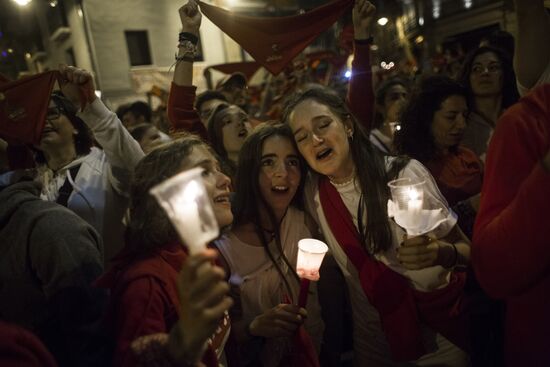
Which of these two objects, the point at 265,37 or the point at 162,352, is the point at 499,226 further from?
the point at 265,37

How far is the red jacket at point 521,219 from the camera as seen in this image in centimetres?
117

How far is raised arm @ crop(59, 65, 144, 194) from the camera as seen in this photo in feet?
8.50

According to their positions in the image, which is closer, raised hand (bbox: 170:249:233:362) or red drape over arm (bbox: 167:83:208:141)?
raised hand (bbox: 170:249:233:362)

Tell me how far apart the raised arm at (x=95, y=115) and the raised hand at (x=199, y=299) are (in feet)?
6.51

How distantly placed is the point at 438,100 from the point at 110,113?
3004 millimetres

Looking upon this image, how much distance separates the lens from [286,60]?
3318 mm

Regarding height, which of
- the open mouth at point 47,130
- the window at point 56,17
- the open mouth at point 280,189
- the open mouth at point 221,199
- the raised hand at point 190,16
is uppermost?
the window at point 56,17

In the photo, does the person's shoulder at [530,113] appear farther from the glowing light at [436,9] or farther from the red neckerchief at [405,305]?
the glowing light at [436,9]

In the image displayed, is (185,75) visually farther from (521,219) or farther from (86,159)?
(521,219)

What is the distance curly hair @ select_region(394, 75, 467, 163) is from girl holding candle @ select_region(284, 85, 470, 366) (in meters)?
1.17

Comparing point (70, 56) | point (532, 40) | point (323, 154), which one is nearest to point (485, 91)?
point (532, 40)

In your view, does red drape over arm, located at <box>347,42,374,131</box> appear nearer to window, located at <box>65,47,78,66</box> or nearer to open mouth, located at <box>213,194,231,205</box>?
open mouth, located at <box>213,194,231,205</box>

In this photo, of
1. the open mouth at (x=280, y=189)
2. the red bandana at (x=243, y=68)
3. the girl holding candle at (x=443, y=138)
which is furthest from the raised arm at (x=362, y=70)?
the red bandana at (x=243, y=68)

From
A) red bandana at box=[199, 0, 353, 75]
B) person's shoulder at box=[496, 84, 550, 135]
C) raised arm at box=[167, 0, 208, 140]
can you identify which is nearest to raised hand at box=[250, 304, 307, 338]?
person's shoulder at box=[496, 84, 550, 135]
